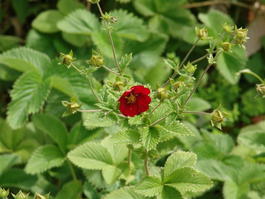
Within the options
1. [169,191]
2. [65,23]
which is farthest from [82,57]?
[169,191]

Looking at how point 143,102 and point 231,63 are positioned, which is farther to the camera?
point 231,63

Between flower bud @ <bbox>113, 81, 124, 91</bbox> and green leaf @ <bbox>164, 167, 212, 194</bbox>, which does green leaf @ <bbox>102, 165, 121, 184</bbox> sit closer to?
green leaf @ <bbox>164, 167, 212, 194</bbox>

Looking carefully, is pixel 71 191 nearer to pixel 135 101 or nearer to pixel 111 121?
pixel 111 121

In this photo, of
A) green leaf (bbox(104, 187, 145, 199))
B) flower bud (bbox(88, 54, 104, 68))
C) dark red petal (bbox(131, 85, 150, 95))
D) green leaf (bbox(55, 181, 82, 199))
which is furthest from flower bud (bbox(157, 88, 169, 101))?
green leaf (bbox(55, 181, 82, 199))

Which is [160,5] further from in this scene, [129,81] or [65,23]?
[129,81]

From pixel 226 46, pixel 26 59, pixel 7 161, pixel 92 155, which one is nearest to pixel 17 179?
pixel 7 161
